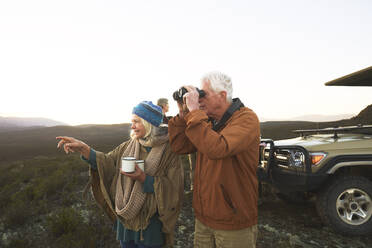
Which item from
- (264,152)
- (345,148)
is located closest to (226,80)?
(345,148)

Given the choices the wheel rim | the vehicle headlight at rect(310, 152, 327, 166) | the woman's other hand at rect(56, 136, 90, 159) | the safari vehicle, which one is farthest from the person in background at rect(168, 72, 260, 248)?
the wheel rim

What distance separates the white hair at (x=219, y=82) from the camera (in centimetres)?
157

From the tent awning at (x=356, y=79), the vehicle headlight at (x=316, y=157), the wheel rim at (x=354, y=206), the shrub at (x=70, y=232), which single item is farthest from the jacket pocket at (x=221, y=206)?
the tent awning at (x=356, y=79)

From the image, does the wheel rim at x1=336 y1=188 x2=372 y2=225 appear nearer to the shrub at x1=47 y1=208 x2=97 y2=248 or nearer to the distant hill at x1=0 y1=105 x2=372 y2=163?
the distant hill at x1=0 y1=105 x2=372 y2=163

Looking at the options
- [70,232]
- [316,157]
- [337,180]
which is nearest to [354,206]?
[337,180]

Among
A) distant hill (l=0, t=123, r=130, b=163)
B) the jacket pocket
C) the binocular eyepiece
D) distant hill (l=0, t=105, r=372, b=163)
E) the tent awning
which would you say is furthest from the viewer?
distant hill (l=0, t=123, r=130, b=163)

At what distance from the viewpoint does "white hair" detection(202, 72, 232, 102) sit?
1.57 m

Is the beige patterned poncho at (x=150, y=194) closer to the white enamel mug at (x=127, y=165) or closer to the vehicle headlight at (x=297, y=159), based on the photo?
the white enamel mug at (x=127, y=165)

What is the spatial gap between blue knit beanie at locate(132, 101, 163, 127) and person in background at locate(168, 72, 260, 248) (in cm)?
60

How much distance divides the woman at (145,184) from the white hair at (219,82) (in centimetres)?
71

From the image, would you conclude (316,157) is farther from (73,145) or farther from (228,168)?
(73,145)

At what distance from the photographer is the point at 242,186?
4.95ft

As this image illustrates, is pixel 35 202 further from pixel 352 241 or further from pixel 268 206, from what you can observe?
pixel 352 241

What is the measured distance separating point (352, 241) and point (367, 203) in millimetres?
585
